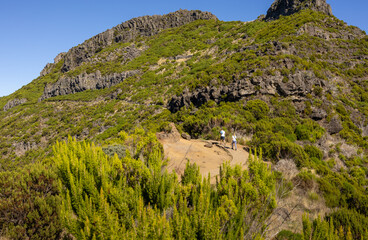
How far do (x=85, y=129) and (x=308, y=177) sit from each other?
104 feet

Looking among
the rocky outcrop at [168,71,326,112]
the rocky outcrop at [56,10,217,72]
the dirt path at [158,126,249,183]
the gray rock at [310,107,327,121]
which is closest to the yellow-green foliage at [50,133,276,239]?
the dirt path at [158,126,249,183]

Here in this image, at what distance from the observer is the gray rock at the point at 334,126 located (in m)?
15.3

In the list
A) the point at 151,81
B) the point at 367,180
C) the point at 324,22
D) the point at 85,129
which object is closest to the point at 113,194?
the point at 367,180

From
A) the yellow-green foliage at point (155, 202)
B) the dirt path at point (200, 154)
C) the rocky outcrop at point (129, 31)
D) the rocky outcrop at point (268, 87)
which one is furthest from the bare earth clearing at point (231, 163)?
the rocky outcrop at point (129, 31)

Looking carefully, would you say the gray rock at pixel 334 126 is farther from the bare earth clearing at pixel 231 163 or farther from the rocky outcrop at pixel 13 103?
the rocky outcrop at pixel 13 103

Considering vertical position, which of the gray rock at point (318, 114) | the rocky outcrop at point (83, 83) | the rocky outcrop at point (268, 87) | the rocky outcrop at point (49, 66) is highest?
the rocky outcrop at point (49, 66)

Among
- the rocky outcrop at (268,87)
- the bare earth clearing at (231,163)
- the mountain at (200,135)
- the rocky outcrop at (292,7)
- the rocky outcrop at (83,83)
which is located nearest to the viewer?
the mountain at (200,135)

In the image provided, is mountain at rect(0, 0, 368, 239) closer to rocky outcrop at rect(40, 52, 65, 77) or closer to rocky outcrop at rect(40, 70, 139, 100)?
rocky outcrop at rect(40, 70, 139, 100)

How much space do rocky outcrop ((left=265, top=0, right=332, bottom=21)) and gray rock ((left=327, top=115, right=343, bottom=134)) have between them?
1460 inches

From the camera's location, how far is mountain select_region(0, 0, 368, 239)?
11.7ft

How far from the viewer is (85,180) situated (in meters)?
3.88

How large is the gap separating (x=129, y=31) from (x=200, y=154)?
6722 cm

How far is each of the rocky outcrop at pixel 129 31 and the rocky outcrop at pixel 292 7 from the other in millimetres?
22592

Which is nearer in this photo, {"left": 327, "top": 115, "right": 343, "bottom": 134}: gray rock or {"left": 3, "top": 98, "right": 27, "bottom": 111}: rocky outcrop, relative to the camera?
{"left": 327, "top": 115, "right": 343, "bottom": 134}: gray rock
